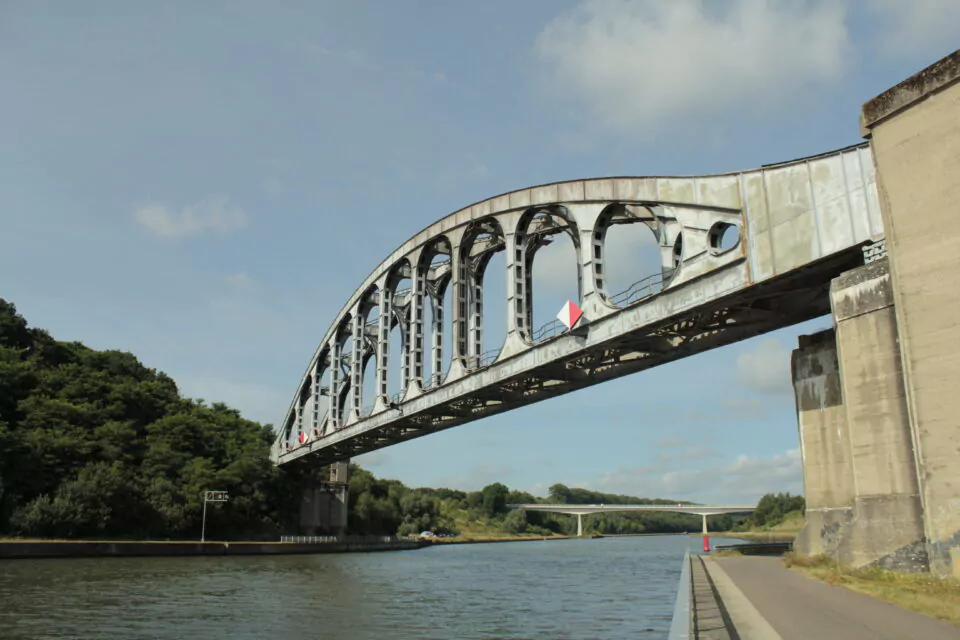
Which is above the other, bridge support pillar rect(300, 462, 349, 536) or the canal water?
bridge support pillar rect(300, 462, 349, 536)

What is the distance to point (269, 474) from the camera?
76.0 m

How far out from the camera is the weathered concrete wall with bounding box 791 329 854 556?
2281cm

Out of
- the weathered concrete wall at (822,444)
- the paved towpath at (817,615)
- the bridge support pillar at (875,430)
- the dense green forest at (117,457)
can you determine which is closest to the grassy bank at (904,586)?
the paved towpath at (817,615)

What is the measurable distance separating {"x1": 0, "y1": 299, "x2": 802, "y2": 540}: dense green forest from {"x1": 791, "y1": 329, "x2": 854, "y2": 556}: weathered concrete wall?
162 ft

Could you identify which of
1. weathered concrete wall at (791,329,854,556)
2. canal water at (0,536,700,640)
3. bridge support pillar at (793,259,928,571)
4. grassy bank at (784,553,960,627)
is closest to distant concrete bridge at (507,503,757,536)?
canal water at (0,536,700,640)

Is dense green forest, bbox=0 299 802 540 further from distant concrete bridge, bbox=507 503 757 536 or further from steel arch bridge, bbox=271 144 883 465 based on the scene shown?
distant concrete bridge, bbox=507 503 757 536

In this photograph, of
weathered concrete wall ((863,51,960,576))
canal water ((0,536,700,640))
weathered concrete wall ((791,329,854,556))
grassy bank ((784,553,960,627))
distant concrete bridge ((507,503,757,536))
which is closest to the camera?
grassy bank ((784,553,960,627))

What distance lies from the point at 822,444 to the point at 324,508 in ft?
220

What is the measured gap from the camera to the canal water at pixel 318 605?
17.3 metres

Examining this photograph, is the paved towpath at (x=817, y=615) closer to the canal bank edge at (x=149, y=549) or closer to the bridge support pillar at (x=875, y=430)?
the bridge support pillar at (x=875, y=430)

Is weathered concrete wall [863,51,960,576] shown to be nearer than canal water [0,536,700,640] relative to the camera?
Yes

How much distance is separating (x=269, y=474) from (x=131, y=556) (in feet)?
84.2

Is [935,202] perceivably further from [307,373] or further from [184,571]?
[307,373]

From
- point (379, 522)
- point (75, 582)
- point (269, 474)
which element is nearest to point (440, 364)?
point (75, 582)
